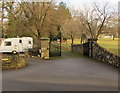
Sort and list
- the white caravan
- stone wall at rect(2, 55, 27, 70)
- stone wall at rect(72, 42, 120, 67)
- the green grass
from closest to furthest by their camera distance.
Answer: stone wall at rect(2, 55, 27, 70)
stone wall at rect(72, 42, 120, 67)
the green grass
the white caravan

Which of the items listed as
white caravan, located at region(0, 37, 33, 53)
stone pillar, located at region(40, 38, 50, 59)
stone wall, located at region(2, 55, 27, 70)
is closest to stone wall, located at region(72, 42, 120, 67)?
stone pillar, located at region(40, 38, 50, 59)

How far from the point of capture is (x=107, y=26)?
1623cm

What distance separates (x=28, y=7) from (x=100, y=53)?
14143 mm

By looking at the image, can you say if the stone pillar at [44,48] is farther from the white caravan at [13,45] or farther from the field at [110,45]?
the field at [110,45]

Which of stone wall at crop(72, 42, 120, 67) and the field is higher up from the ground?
the field

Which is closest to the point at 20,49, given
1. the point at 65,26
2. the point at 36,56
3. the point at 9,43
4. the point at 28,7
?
the point at 9,43

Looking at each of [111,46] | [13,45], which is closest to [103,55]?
[111,46]

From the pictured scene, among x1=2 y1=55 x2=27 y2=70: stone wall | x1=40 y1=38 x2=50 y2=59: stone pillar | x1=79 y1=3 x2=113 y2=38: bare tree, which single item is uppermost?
x1=79 y1=3 x2=113 y2=38: bare tree

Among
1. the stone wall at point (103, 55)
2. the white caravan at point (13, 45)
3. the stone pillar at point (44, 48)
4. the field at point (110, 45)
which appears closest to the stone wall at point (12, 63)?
the stone pillar at point (44, 48)

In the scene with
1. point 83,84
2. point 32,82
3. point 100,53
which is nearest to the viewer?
point 83,84

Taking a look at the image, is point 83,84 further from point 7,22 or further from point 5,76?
point 7,22

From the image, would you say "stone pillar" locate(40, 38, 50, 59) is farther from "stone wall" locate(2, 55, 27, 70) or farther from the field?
the field

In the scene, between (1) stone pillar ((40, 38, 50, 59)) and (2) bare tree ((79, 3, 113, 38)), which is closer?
(1) stone pillar ((40, 38, 50, 59))

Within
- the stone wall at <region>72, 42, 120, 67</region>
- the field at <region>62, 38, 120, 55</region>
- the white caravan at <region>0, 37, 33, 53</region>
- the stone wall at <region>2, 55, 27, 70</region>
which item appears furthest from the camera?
the white caravan at <region>0, 37, 33, 53</region>
